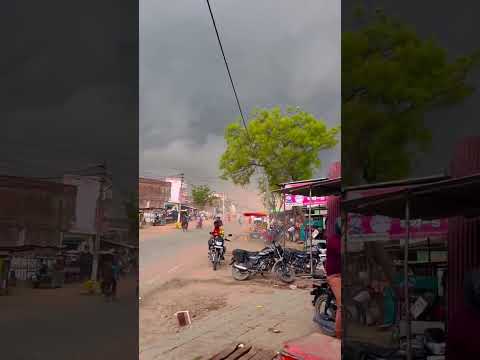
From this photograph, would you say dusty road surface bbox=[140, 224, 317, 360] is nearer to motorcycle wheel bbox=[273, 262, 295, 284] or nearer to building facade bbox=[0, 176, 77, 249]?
motorcycle wheel bbox=[273, 262, 295, 284]

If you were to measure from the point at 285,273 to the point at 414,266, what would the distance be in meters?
7.57

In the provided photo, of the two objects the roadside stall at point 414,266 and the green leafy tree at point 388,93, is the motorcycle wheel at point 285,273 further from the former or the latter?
the green leafy tree at point 388,93

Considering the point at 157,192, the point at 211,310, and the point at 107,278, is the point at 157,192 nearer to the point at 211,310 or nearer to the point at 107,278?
the point at 211,310

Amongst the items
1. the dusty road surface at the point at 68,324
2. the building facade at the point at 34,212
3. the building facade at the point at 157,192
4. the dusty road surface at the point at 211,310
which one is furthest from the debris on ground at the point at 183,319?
the building facade at the point at 157,192

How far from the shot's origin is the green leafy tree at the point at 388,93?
173cm

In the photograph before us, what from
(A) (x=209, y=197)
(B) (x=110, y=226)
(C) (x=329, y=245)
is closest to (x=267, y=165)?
(C) (x=329, y=245)

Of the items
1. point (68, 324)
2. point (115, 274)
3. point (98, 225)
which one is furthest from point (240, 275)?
point (68, 324)

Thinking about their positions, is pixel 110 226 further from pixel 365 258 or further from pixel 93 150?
pixel 365 258

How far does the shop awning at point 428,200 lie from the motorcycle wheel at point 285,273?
7438 mm

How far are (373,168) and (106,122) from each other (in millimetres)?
1298

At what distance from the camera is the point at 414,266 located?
5.68ft

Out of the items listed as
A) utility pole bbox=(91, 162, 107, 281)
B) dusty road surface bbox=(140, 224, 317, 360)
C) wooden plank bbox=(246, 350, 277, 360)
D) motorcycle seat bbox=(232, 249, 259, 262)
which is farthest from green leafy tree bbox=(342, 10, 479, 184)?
motorcycle seat bbox=(232, 249, 259, 262)

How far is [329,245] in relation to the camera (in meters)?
4.07

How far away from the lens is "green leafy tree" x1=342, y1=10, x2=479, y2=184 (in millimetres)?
1733
